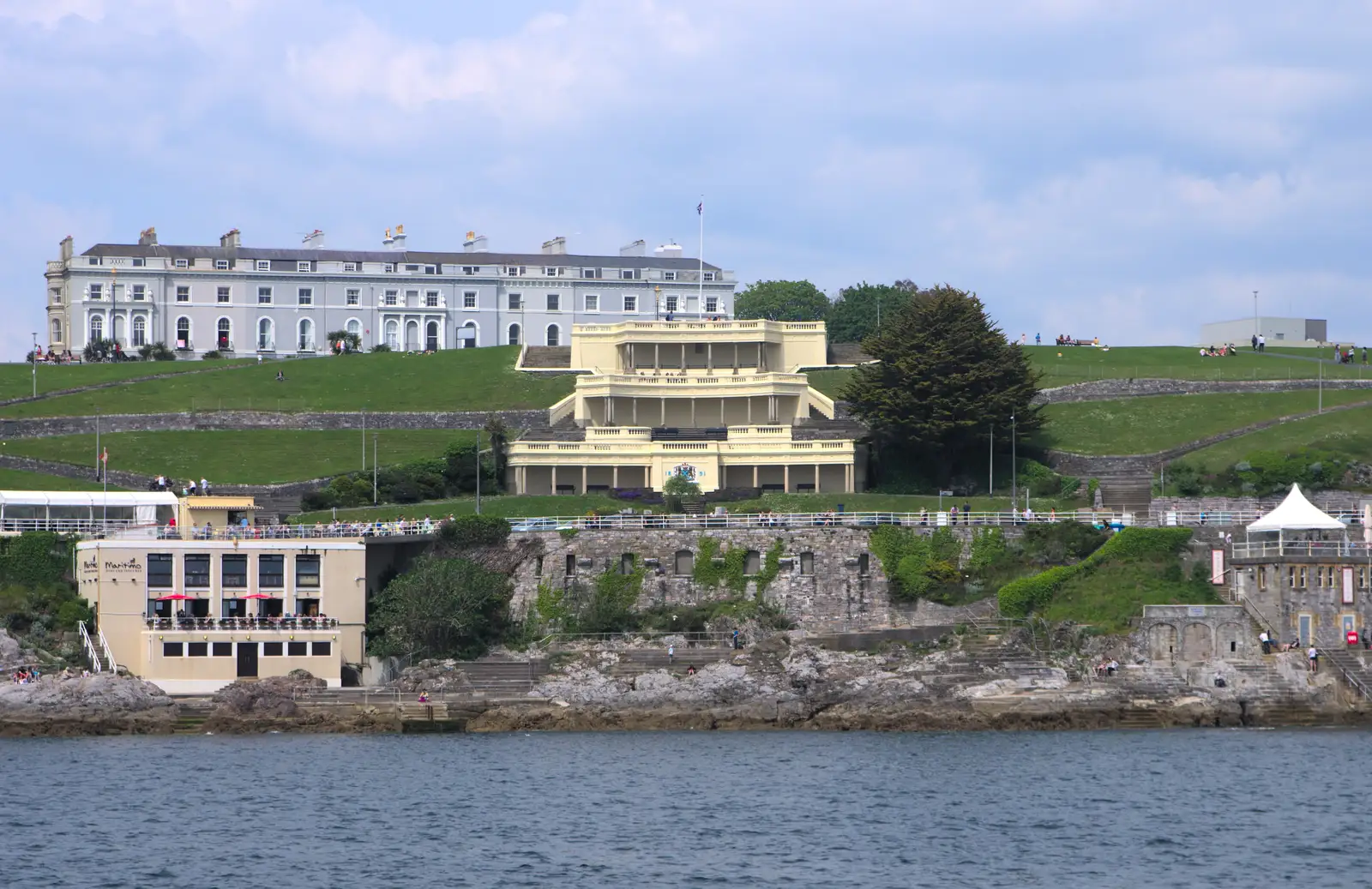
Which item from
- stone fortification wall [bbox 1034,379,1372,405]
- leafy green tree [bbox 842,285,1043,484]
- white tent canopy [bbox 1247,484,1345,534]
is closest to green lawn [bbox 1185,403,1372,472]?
leafy green tree [bbox 842,285,1043,484]

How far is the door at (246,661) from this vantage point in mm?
79750

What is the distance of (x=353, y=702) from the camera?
7619cm

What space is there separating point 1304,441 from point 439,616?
1742 inches

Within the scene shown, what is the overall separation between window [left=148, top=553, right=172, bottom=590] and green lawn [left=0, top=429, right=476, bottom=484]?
19.5 m

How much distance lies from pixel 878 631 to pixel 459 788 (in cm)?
2262

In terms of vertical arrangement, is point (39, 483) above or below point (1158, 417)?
below

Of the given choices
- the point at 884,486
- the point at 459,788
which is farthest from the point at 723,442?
the point at 459,788

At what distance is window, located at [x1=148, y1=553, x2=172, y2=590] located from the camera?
3199 inches

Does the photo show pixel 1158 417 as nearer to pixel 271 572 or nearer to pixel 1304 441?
pixel 1304 441

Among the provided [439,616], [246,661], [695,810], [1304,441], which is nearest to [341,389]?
[246,661]

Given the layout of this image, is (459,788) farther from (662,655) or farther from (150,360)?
(150,360)

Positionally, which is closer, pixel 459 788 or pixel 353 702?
pixel 459 788

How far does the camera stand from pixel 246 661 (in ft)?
262

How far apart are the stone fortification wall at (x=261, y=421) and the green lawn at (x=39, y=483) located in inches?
400
